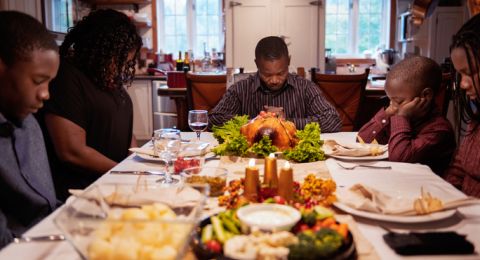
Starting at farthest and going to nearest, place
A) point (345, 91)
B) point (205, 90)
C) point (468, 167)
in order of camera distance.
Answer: point (345, 91) → point (205, 90) → point (468, 167)

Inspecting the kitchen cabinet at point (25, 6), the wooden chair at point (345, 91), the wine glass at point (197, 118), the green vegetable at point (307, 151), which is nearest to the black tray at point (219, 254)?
the green vegetable at point (307, 151)

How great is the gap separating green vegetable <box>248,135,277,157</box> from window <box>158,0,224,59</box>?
604 centimetres

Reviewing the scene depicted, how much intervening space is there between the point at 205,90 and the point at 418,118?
6.08 ft

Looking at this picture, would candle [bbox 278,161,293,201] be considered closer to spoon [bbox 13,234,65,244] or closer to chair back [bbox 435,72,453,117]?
spoon [bbox 13,234,65,244]

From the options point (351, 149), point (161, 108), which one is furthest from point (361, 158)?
point (161, 108)

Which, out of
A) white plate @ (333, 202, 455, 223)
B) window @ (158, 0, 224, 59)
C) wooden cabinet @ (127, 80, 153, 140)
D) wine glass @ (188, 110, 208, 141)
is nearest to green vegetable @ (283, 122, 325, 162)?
wine glass @ (188, 110, 208, 141)

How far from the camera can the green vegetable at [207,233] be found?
0.91m

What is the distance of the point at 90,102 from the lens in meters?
2.01

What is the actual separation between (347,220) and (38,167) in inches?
37.6

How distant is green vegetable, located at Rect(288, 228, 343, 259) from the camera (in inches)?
31.4

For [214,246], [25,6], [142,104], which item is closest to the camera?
[214,246]

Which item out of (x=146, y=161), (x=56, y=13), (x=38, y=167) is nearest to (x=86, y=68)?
(x=146, y=161)

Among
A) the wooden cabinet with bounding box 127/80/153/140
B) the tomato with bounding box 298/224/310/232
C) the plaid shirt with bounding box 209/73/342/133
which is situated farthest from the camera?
the wooden cabinet with bounding box 127/80/153/140

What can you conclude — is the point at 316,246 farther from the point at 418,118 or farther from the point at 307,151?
the point at 418,118
